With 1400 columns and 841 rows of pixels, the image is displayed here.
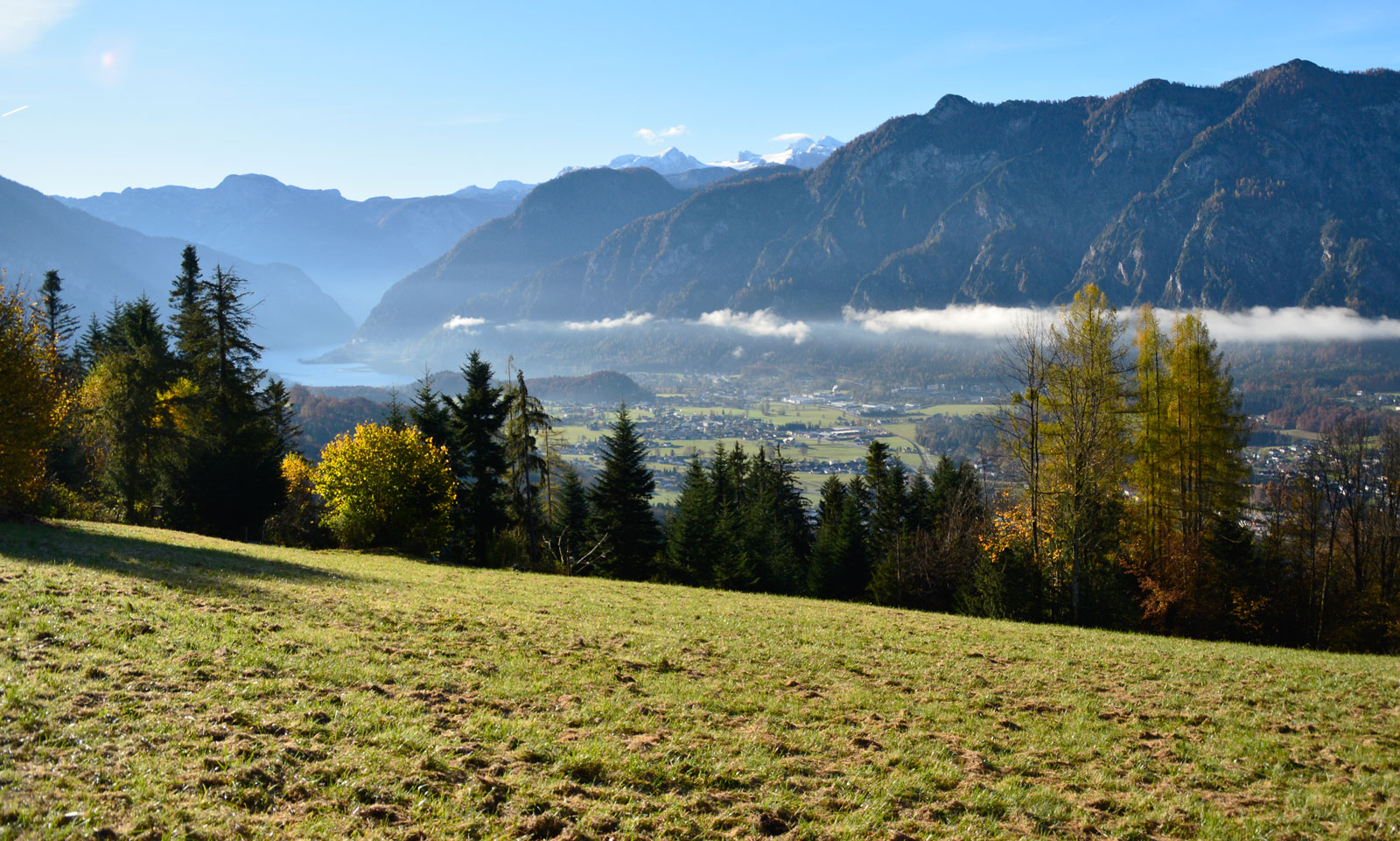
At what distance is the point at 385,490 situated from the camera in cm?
3419

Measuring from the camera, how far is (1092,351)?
93.1 ft

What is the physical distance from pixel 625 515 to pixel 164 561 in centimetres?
2611

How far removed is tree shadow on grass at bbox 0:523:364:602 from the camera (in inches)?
621

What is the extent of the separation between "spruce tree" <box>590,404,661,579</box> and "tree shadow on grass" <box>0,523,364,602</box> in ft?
70.1

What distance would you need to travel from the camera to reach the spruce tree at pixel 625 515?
4203 cm

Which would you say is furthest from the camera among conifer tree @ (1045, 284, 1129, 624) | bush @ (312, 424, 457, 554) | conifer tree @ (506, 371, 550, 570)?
conifer tree @ (506, 371, 550, 570)

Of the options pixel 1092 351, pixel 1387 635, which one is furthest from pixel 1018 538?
pixel 1387 635

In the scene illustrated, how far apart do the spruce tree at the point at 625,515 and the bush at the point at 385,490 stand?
9.90 meters

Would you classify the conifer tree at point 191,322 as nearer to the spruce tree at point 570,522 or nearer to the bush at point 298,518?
the bush at point 298,518

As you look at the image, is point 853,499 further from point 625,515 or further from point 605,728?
point 605,728

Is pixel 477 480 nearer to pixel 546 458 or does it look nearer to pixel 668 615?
pixel 546 458

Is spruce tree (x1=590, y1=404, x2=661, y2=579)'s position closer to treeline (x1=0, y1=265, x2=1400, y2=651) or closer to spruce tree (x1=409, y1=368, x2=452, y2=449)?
treeline (x1=0, y1=265, x2=1400, y2=651)

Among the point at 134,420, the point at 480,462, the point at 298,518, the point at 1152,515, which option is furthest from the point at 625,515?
the point at 1152,515

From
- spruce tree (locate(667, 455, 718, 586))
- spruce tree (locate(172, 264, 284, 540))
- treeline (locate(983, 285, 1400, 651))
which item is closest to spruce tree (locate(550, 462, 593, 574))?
spruce tree (locate(667, 455, 718, 586))
